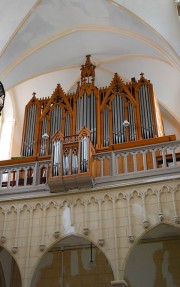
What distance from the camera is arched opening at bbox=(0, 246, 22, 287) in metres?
11.3

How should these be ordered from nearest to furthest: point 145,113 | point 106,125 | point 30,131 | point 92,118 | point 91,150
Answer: point 91,150 → point 145,113 → point 106,125 → point 92,118 → point 30,131

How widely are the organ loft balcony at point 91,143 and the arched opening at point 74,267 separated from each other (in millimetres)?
1922

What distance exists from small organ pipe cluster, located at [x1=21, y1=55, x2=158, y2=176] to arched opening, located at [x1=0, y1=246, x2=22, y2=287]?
3.03 metres

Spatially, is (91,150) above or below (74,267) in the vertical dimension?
above

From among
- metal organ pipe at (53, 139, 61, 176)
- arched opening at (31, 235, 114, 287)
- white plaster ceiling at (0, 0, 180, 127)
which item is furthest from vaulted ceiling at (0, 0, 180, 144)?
arched opening at (31, 235, 114, 287)

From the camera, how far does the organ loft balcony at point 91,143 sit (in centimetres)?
985

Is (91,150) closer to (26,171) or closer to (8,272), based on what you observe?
(26,171)

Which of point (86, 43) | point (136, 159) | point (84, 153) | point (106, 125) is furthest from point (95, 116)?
point (86, 43)

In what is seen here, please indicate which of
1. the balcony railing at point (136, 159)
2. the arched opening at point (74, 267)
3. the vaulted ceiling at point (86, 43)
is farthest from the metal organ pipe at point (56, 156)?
the vaulted ceiling at point (86, 43)

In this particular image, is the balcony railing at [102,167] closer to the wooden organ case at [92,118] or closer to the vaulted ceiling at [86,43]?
the wooden organ case at [92,118]

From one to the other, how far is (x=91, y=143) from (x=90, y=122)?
213 cm

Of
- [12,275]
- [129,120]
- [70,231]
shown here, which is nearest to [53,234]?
[70,231]

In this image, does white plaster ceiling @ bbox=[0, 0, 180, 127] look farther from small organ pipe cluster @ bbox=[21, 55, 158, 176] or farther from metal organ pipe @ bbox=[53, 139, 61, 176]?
metal organ pipe @ bbox=[53, 139, 61, 176]

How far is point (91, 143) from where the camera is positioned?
1043 centimetres
